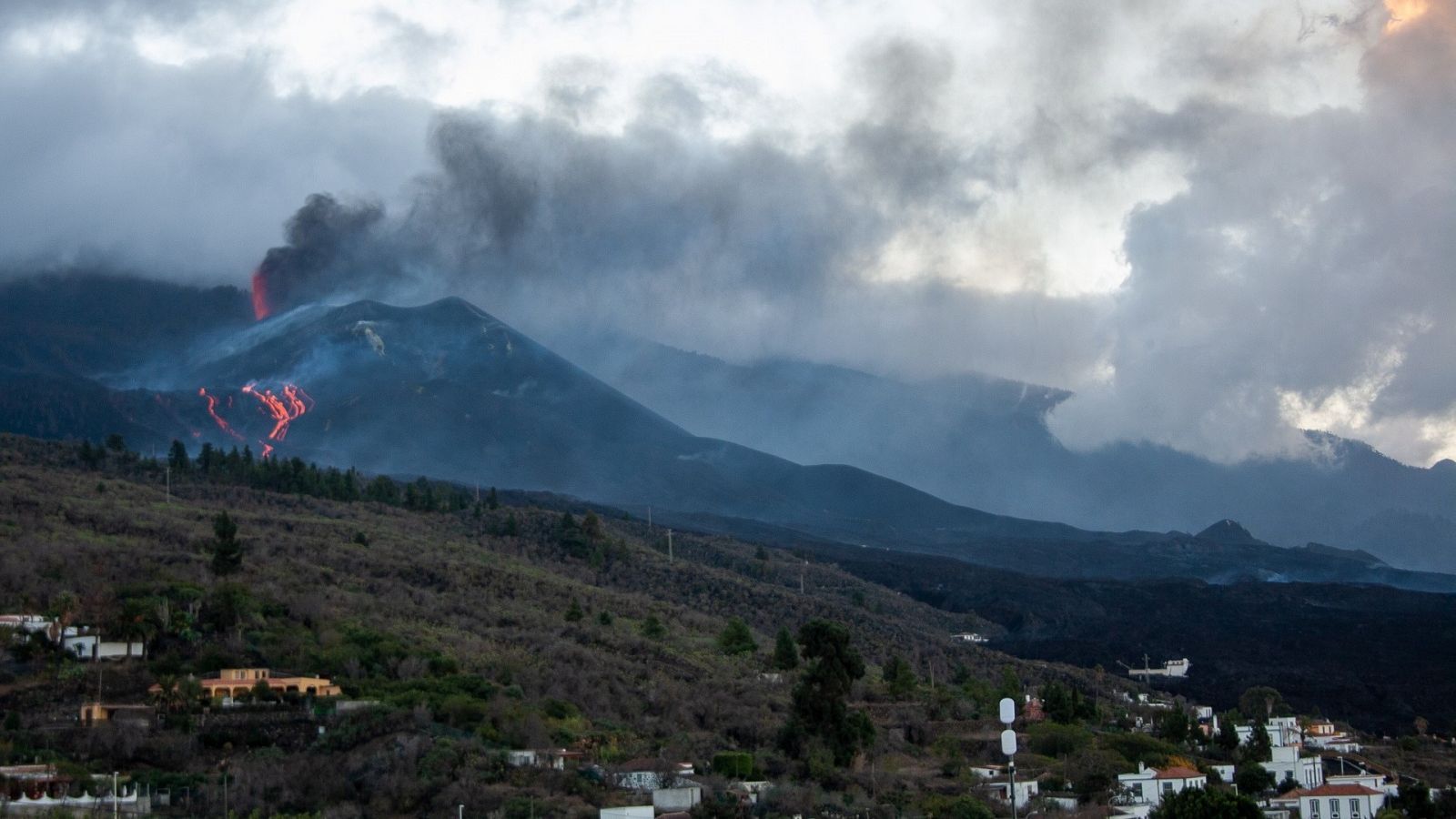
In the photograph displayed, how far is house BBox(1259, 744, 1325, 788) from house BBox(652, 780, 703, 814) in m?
27.3

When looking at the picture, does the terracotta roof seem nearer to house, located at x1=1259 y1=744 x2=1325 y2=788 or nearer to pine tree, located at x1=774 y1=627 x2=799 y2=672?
house, located at x1=1259 y1=744 x2=1325 y2=788

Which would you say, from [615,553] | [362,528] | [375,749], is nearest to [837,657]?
[375,749]

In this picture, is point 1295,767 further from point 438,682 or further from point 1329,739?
point 438,682

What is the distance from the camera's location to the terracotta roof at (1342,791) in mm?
56562

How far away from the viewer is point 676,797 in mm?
47906

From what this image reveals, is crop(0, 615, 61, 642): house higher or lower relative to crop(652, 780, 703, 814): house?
higher

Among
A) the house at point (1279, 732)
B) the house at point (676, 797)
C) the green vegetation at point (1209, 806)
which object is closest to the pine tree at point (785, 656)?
the house at point (1279, 732)

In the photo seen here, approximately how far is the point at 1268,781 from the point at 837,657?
16.7 metres

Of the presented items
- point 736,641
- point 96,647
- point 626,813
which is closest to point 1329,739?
point 736,641

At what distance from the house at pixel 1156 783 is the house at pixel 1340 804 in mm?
3241

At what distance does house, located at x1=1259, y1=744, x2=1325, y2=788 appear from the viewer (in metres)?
65.0

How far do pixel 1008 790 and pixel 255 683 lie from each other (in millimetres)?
25094

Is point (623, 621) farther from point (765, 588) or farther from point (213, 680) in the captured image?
point (765, 588)

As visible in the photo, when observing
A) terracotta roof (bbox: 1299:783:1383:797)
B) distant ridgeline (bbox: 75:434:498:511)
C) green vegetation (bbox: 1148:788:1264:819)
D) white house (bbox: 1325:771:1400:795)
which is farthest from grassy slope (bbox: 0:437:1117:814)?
white house (bbox: 1325:771:1400:795)
